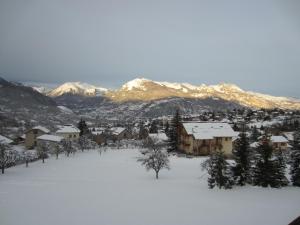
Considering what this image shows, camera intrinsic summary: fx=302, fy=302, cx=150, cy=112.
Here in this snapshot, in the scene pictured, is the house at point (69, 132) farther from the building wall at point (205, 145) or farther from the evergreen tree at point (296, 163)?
the evergreen tree at point (296, 163)

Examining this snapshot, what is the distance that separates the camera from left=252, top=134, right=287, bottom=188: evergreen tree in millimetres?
35125

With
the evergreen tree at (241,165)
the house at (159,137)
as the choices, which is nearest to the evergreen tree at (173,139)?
the house at (159,137)

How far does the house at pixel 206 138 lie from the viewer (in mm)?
73812

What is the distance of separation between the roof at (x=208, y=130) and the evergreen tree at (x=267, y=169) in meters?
36.5

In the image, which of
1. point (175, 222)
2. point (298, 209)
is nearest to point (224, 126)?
point (298, 209)

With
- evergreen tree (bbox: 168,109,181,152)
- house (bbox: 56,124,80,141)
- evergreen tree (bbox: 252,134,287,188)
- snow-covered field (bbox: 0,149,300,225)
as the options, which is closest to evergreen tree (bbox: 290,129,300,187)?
evergreen tree (bbox: 252,134,287,188)

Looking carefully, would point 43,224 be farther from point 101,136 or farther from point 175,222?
point 101,136

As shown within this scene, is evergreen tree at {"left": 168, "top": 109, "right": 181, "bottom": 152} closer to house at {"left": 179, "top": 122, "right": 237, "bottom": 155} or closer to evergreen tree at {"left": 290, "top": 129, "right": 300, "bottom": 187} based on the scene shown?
house at {"left": 179, "top": 122, "right": 237, "bottom": 155}

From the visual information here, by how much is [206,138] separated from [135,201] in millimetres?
46018

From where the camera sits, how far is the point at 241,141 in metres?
38.2

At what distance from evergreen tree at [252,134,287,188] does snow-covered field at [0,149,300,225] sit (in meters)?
1.40

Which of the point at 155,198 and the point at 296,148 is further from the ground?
the point at 296,148

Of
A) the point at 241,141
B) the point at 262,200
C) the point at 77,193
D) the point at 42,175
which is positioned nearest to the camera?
the point at 262,200

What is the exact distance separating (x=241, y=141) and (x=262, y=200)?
396 inches
